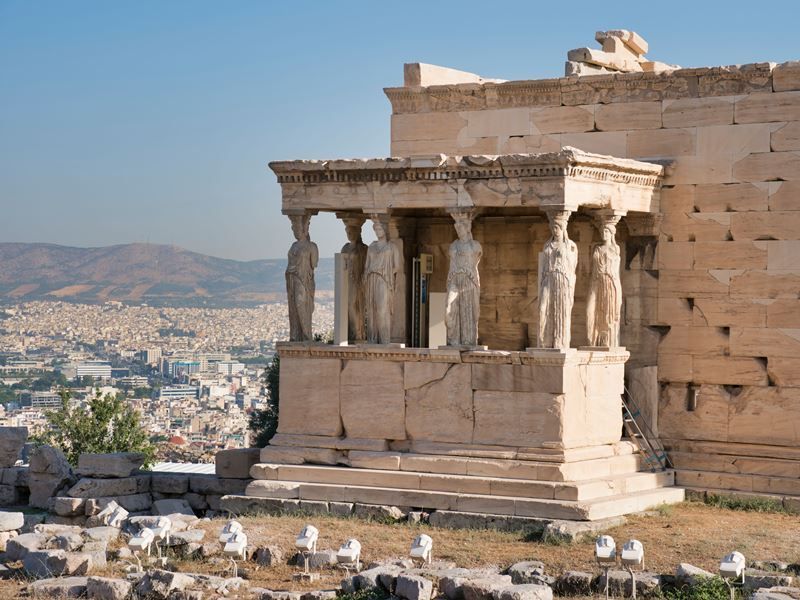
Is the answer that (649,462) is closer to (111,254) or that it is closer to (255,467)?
(255,467)

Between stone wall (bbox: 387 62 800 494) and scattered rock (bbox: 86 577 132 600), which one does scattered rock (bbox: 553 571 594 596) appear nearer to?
scattered rock (bbox: 86 577 132 600)

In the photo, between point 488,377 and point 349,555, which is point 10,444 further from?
point 349,555

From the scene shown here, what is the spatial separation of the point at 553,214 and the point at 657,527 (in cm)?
350

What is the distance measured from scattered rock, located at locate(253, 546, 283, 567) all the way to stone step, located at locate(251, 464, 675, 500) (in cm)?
257

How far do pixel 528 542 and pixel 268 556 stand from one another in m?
2.67

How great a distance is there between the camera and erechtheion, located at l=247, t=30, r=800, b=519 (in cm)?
1859

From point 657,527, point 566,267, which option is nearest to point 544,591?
point 657,527

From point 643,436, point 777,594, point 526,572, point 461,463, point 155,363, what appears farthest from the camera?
point 155,363

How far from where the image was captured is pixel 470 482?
18.6 meters

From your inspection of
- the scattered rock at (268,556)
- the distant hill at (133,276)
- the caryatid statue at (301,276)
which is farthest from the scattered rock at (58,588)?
the distant hill at (133,276)

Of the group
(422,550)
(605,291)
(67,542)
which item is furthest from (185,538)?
(605,291)

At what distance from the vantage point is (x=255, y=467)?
1986 cm

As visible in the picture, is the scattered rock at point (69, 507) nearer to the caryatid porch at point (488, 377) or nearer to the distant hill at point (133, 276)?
the caryatid porch at point (488, 377)

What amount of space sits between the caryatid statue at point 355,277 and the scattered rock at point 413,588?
20.7 ft
